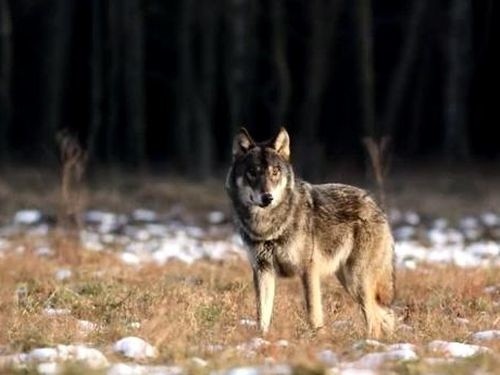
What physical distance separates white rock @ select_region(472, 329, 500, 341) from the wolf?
0.89 meters

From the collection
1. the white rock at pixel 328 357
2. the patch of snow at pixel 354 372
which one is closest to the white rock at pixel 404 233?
the white rock at pixel 328 357

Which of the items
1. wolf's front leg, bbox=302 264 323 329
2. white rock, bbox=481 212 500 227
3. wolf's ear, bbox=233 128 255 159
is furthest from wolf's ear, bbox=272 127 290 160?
white rock, bbox=481 212 500 227

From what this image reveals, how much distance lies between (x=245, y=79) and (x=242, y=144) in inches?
848

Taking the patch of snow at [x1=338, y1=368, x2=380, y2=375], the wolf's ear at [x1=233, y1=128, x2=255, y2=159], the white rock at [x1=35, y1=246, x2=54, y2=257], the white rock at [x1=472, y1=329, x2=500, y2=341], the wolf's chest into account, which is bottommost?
the white rock at [x1=35, y1=246, x2=54, y2=257]

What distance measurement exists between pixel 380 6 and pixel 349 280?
29056 millimetres

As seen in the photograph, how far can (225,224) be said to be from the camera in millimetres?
25203

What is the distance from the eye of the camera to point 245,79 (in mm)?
32719

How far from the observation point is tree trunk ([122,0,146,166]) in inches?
1268

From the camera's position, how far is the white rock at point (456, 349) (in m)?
9.17

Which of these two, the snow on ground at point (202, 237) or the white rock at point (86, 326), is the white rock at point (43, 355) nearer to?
the white rock at point (86, 326)

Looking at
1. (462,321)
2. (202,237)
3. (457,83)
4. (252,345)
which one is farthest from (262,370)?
(457,83)

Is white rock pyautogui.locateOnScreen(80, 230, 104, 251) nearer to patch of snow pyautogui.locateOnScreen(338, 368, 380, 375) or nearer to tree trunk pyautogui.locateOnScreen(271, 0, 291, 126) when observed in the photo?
tree trunk pyautogui.locateOnScreen(271, 0, 291, 126)

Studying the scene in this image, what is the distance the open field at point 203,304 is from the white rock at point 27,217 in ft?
0.11

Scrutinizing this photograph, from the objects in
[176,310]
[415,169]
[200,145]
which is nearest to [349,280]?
[176,310]
